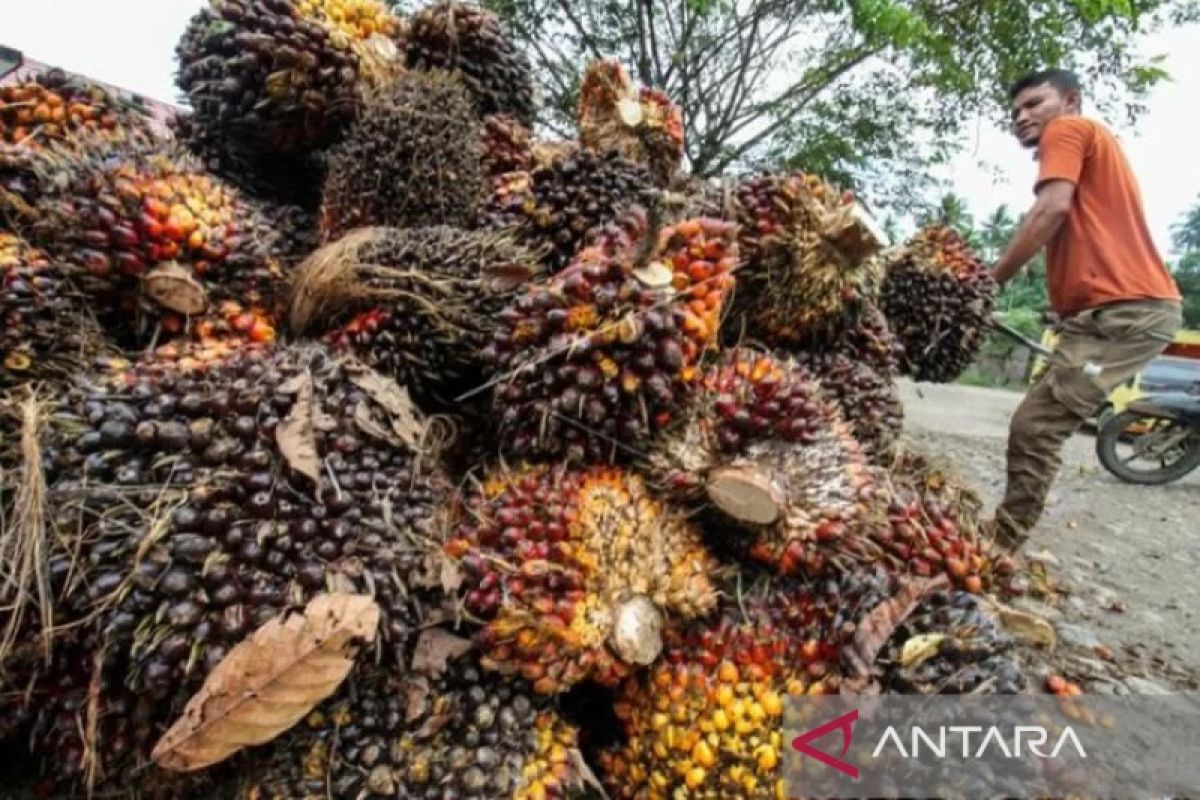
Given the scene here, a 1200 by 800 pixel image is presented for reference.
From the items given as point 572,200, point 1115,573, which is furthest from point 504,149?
point 1115,573

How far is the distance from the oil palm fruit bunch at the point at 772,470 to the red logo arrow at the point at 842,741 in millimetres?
222

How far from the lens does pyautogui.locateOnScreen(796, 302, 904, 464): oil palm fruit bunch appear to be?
1.50 m

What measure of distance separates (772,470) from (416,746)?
0.64 m

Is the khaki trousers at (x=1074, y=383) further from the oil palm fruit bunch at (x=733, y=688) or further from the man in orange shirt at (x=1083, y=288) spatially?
the oil palm fruit bunch at (x=733, y=688)

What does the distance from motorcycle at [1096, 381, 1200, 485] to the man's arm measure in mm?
3926

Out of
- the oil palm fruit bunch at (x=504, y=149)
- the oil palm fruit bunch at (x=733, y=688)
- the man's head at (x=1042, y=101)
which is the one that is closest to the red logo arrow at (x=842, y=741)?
the oil palm fruit bunch at (x=733, y=688)

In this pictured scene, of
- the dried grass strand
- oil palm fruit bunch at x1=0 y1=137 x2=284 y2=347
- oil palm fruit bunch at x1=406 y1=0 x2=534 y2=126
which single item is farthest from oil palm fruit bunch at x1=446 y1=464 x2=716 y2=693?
oil palm fruit bunch at x1=406 y1=0 x2=534 y2=126

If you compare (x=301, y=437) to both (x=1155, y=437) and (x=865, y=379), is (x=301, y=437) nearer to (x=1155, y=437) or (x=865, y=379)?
(x=865, y=379)

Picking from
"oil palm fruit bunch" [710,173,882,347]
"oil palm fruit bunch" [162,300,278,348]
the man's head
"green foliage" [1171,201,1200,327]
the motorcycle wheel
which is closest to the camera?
"oil palm fruit bunch" [162,300,278,348]

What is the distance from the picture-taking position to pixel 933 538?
4.01 feet

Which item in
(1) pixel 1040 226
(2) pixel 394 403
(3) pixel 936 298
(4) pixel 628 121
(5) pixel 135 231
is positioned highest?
(1) pixel 1040 226

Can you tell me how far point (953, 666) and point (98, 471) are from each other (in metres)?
A: 1.15

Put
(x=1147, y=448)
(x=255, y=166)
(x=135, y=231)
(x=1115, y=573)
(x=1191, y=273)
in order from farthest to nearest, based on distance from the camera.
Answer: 1. (x=1191, y=273)
2. (x=1147, y=448)
3. (x=1115, y=573)
4. (x=255, y=166)
5. (x=135, y=231)

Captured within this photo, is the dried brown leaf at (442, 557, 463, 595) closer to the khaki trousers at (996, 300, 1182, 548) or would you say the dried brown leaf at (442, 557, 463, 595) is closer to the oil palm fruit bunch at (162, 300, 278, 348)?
the oil palm fruit bunch at (162, 300, 278, 348)
